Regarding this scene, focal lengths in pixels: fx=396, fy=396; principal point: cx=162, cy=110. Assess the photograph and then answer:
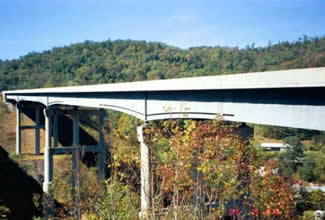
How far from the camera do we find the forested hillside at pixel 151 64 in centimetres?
A: 8944

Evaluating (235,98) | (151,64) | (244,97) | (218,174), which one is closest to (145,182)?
(235,98)

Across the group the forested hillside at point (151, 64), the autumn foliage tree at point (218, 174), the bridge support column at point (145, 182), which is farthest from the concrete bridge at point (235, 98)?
the forested hillside at point (151, 64)

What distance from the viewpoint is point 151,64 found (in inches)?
4326

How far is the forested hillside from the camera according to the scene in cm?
8944

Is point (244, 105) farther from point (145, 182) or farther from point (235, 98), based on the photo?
point (145, 182)

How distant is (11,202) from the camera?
30688 mm

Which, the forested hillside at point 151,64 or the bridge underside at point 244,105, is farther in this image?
the forested hillside at point 151,64

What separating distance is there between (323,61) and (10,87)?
65485 mm

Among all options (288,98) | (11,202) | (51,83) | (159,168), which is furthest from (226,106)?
(51,83)

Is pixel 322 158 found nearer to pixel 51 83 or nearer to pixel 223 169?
pixel 223 169

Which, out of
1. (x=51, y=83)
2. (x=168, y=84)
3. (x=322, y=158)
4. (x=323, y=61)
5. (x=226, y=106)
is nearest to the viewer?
(x=226, y=106)

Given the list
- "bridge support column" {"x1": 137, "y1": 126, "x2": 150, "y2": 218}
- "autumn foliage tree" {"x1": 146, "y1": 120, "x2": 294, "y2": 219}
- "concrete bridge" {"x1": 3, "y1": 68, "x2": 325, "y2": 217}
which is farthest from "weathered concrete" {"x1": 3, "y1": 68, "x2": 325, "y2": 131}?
"bridge support column" {"x1": 137, "y1": 126, "x2": 150, "y2": 218}

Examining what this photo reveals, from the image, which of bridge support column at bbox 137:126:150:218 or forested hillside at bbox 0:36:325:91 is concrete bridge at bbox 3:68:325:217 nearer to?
bridge support column at bbox 137:126:150:218

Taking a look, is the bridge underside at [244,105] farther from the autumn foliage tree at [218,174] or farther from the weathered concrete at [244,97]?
the autumn foliage tree at [218,174]
